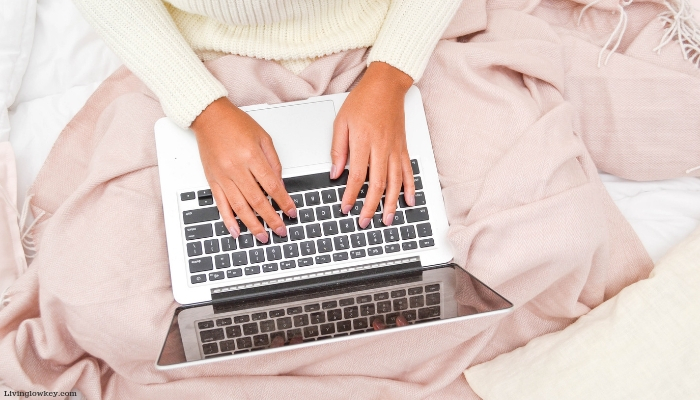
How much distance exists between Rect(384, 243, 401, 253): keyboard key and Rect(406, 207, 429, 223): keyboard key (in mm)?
39

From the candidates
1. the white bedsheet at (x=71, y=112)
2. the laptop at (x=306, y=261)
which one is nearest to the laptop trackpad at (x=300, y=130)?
the laptop at (x=306, y=261)

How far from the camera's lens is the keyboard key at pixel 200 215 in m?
0.77

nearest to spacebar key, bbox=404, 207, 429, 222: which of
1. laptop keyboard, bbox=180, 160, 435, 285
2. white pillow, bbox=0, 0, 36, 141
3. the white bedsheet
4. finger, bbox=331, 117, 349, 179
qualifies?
laptop keyboard, bbox=180, 160, 435, 285

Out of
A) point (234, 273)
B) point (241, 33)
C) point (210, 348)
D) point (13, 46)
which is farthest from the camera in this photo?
point (13, 46)

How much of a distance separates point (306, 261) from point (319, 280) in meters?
0.03

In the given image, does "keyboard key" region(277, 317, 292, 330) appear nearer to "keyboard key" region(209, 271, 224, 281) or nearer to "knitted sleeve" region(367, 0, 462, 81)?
"keyboard key" region(209, 271, 224, 281)

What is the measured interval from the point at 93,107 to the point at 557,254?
2.40ft

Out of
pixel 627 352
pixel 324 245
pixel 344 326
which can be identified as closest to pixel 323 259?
pixel 324 245

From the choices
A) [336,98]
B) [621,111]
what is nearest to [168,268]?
[336,98]

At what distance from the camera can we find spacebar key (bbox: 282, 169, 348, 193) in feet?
2.57

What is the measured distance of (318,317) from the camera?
0.67 meters

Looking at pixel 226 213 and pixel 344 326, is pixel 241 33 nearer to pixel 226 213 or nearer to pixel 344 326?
pixel 226 213

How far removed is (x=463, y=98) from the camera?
0.88 m

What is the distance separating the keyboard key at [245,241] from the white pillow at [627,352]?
403 millimetres
